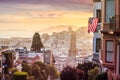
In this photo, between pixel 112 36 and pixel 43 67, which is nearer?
pixel 112 36

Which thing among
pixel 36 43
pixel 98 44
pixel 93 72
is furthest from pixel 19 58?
pixel 98 44

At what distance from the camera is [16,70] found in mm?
16875

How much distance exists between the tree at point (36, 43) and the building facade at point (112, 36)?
8840 millimetres

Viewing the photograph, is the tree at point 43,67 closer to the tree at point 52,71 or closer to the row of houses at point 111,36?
the tree at point 52,71

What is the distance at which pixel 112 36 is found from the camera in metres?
8.58

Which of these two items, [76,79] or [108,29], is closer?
[108,29]

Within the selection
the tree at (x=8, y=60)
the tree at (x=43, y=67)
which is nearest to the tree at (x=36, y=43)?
the tree at (x=43, y=67)

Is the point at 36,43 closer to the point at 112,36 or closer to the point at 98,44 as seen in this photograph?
the point at 98,44

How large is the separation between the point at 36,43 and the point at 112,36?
954cm

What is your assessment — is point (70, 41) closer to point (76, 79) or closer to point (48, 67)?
point (48, 67)

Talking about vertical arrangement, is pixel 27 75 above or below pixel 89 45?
below

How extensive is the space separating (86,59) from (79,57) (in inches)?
28.1

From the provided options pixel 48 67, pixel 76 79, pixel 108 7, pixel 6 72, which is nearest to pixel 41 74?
pixel 48 67

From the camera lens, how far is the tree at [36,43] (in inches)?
692
